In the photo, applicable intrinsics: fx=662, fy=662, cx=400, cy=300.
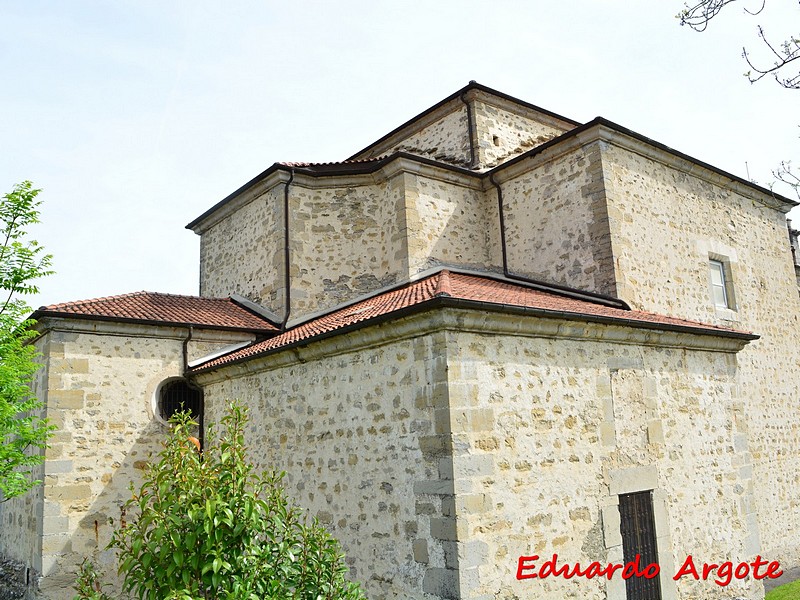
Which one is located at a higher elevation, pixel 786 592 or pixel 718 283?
pixel 718 283

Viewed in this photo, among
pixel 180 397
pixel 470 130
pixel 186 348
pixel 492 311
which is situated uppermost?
pixel 470 130

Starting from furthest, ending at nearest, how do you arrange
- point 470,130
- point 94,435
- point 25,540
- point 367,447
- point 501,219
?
point 470,130 → point 501,219 → point 25,540 → point 94,435 → point 367,447

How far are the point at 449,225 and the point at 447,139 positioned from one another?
8.12ft

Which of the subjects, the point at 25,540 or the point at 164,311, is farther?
the point at 164,311

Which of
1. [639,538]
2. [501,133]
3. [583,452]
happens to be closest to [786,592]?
[639,538]

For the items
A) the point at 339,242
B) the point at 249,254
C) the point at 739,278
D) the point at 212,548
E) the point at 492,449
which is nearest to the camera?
the point at 212,548

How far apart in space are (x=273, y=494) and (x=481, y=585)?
249 centimetres

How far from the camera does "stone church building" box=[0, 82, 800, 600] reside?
22.3 feet

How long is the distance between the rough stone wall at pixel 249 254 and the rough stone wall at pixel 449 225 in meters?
2.53

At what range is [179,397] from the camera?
1095 centimetres

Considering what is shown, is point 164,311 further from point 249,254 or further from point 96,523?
Answer: point 96,523

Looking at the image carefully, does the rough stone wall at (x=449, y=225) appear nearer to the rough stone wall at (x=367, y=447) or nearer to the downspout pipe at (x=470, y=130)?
the downspout pipe at (x=470, y=130)

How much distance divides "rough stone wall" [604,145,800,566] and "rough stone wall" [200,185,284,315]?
5997 mm

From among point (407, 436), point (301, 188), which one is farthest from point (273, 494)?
point (301, 188)
